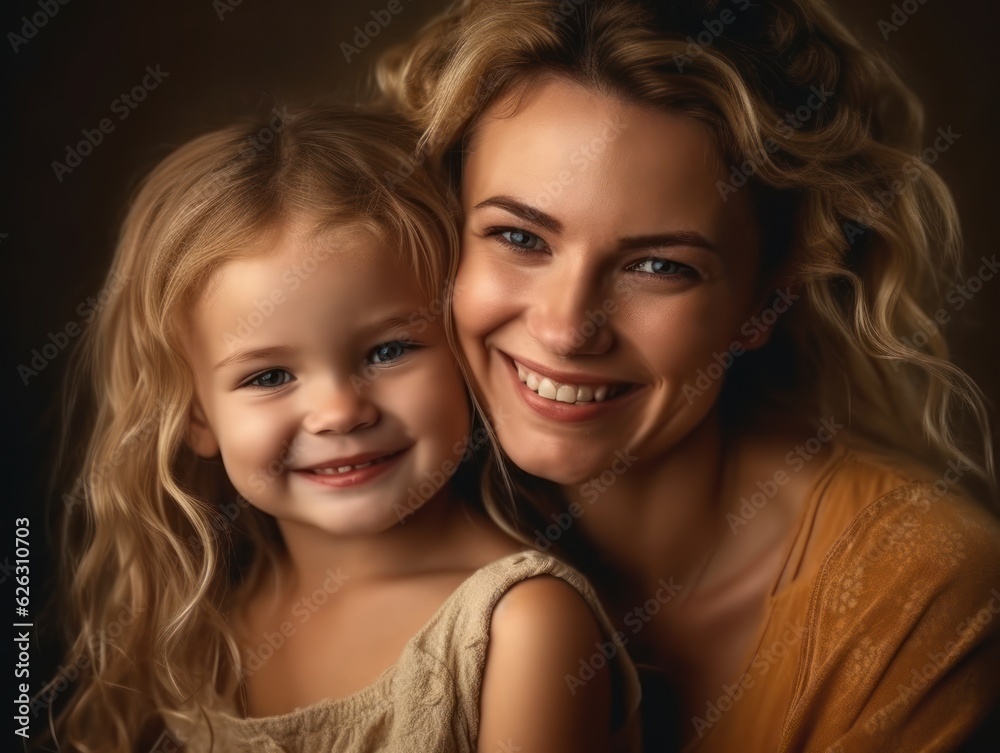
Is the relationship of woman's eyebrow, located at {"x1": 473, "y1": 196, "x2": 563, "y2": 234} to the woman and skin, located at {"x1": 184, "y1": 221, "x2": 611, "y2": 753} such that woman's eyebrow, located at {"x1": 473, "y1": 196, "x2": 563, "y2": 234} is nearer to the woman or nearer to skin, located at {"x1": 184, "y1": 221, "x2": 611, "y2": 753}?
the woman

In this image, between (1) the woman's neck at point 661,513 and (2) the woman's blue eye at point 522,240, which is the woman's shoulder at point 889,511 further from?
(2) the woman's blue eye at point 522,240

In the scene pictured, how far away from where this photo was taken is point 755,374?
5.83 ft

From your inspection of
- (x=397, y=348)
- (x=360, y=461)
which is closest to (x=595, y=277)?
(x=397, y=348)

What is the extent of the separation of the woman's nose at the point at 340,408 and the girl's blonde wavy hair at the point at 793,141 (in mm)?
325

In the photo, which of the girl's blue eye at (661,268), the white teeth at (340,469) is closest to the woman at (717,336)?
the girl's blue eye at (661,268)

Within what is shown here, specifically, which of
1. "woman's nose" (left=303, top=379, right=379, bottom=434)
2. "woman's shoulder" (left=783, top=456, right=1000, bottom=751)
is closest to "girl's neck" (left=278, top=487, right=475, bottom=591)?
"woman's nose" (left=303, top=379, right=379, bottom=434)

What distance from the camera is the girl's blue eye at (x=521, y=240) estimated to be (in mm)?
1389

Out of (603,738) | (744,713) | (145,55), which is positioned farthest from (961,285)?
(145,55)

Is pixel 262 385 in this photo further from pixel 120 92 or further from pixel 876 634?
pixel 876 634

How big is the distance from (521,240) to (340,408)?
1.16ft

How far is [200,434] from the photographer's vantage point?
1.49 m

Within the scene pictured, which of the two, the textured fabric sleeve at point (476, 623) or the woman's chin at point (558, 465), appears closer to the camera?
the textured fabric sleeve at point (476, 623)

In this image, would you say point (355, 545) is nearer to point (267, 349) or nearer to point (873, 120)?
point (267, 349)

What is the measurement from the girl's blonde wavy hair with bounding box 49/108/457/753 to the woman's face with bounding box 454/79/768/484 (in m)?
0.11
